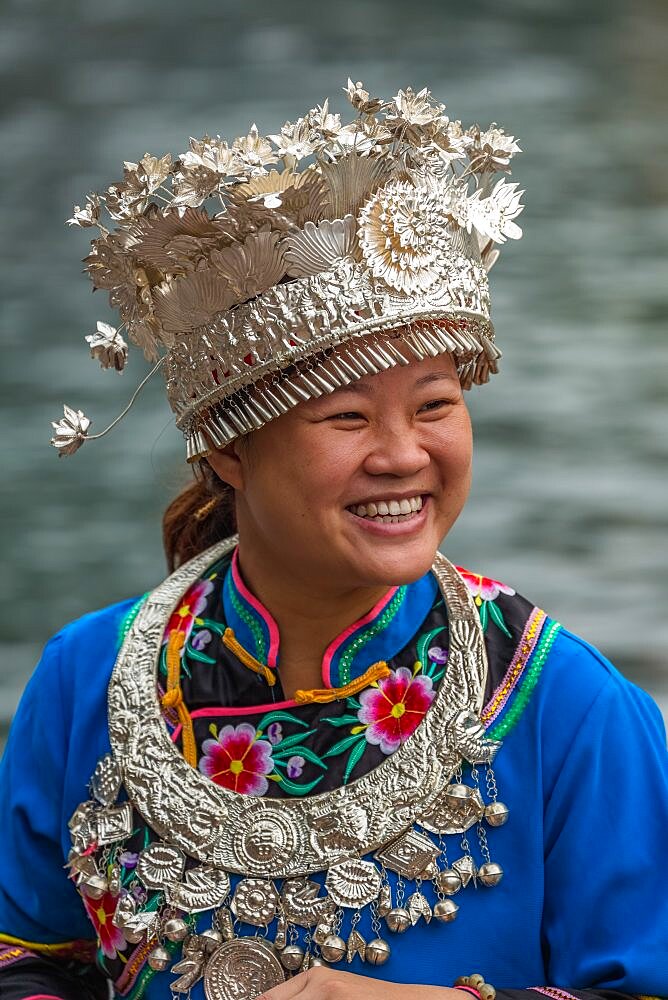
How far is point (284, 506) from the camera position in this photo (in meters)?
1.47

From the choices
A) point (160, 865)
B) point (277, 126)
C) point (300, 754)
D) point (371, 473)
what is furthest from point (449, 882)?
point (277, 126)

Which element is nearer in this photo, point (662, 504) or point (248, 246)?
point (248, 246)

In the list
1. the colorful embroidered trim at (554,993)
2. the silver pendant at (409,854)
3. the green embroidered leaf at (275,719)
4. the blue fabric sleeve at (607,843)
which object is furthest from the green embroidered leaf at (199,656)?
the colorful embroidered trim at (554,993)

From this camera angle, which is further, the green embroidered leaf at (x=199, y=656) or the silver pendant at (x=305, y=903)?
the green embroidered leaf at (x=199, y=656)

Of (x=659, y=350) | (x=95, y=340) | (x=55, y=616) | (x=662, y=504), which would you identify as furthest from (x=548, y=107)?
(x=95, y=340)

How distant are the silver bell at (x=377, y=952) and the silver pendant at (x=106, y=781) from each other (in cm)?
37

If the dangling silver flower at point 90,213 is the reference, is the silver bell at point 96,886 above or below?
below

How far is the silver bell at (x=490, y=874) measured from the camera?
58.7 inches

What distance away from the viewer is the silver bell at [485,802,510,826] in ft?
4.94

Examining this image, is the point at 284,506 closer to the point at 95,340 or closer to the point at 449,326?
the point at 449,326

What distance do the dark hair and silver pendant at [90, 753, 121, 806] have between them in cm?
36

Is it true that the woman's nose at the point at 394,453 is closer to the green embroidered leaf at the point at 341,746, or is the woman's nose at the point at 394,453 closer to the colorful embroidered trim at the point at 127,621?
the green embroidered leaf at the point at 341,746

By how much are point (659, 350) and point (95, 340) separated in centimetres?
249

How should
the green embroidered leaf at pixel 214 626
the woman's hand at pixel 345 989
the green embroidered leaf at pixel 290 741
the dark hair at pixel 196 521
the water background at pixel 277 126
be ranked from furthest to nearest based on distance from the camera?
the water background at pixel 277 126, the dark hair at pixel 196 521, the green embroidered leaf at pixel 214 626, the green embroidered leaf at pixel 290 741, the woman's hand at pixel 345 989
